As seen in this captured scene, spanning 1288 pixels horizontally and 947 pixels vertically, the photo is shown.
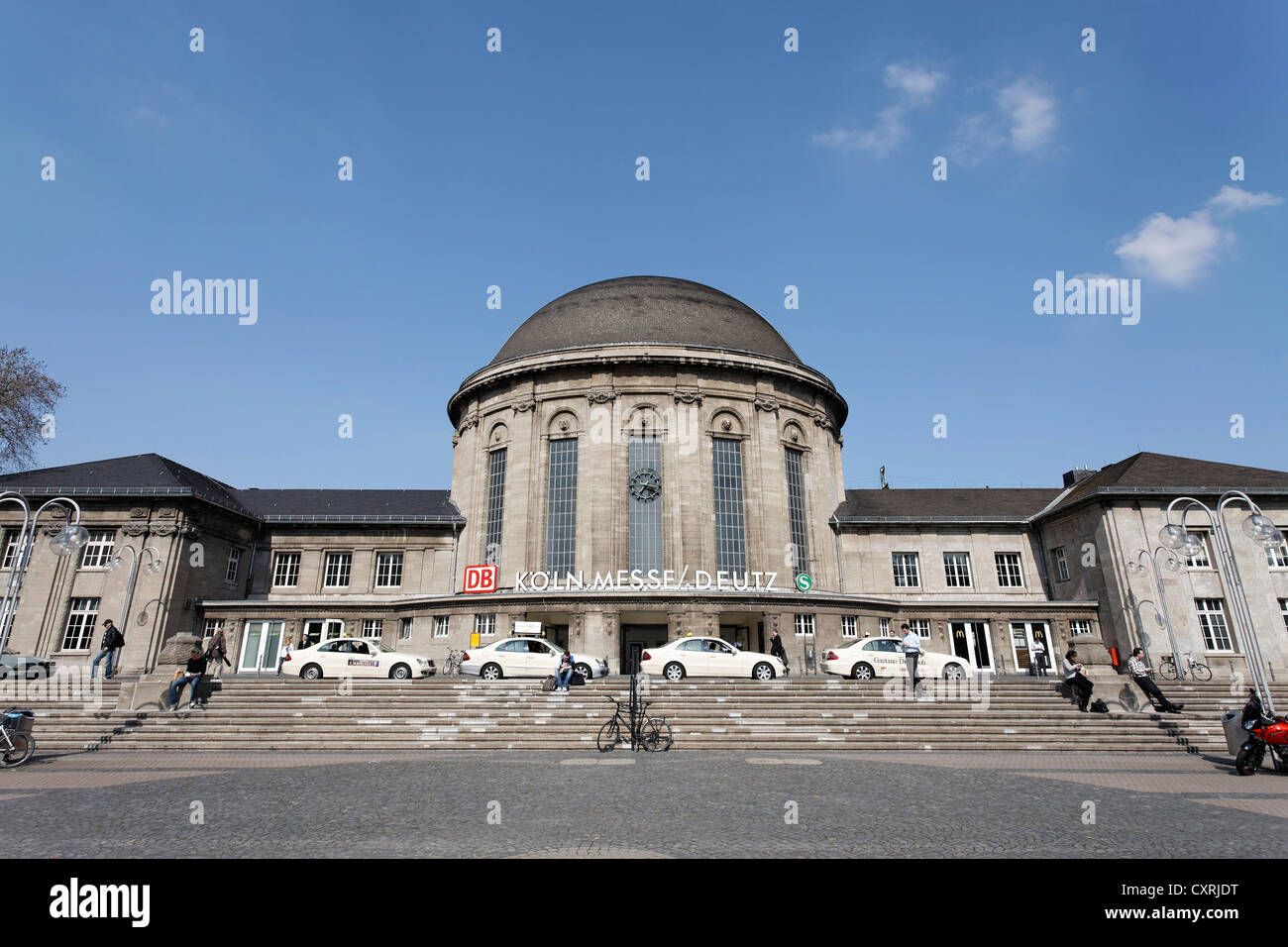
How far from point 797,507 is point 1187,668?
16896mm

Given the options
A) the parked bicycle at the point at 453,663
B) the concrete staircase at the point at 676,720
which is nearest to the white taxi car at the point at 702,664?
the concrete staircase at the point at 676,720

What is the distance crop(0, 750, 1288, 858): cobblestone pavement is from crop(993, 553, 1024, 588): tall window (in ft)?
67.4

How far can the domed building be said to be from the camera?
28125 millimetres

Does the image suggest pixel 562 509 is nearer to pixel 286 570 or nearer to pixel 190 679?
pixel 286 570

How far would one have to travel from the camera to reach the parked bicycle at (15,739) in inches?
504

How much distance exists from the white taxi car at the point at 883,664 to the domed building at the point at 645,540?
6661mm

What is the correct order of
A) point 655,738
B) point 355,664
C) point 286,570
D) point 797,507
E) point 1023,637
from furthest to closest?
point 286,570
point 797,507
point 1023,637
point 355,664
point 655,738

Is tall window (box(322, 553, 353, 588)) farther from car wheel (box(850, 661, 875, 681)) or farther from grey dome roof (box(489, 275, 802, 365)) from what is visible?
car wheel (box(850, 661, 875, 681))

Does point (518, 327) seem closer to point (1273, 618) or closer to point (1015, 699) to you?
point (1015, 699)

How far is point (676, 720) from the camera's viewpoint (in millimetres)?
16609

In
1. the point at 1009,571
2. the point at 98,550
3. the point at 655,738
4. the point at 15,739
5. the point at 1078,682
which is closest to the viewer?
the point at 15,739

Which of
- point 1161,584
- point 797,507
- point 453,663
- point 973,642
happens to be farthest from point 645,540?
point 1161,584

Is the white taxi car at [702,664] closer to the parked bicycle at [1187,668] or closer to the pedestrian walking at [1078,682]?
A: the pedestrian walking at [1078,682]

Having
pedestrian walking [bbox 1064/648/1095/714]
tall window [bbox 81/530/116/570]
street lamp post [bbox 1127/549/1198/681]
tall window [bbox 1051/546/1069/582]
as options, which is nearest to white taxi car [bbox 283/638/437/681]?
tall window [bbox 81/530/116/570]
